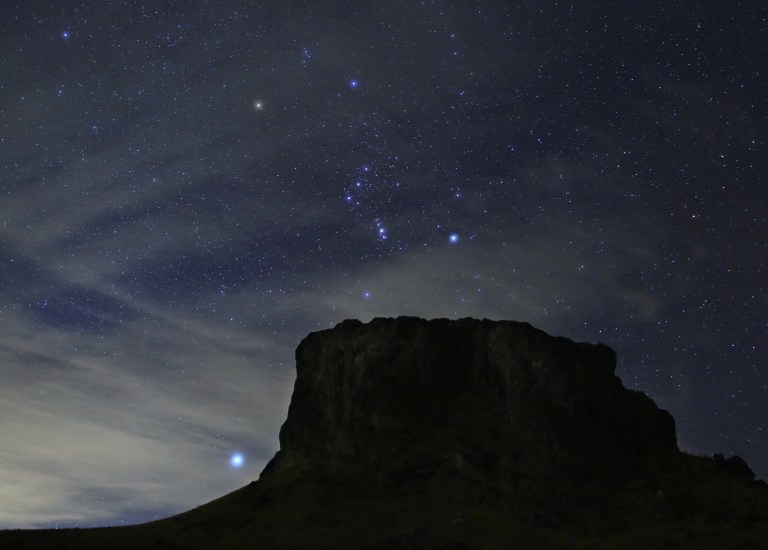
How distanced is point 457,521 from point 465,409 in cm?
1521

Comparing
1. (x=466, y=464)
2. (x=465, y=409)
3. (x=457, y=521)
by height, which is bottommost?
(x=457, y=521)

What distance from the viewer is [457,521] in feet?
182

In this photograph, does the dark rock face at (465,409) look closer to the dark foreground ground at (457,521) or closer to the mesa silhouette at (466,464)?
the mesa silhouette at (466,464)

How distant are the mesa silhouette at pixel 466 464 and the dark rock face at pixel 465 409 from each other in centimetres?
14

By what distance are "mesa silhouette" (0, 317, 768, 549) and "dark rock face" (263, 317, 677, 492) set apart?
0.14 meters

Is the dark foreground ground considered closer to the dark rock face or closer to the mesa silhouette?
the mesa silhouette

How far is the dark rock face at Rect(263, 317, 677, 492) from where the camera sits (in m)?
63.8

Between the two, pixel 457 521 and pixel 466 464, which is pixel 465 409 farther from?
pixel 457 521

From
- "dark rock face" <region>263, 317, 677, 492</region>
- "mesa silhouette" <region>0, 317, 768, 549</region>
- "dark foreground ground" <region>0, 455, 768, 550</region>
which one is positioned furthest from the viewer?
"dark rock face" <region>263, 317, 677, 492</region>

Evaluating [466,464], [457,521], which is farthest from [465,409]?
[457,521]

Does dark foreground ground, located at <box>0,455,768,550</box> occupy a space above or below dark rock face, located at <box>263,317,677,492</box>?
below

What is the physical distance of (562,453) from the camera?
63.2 metres

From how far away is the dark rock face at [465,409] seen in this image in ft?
209

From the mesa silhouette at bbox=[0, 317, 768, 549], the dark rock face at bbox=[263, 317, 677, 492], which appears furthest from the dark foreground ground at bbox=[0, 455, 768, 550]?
the dark rock face at bbox=[263, 317, 677, 492]
